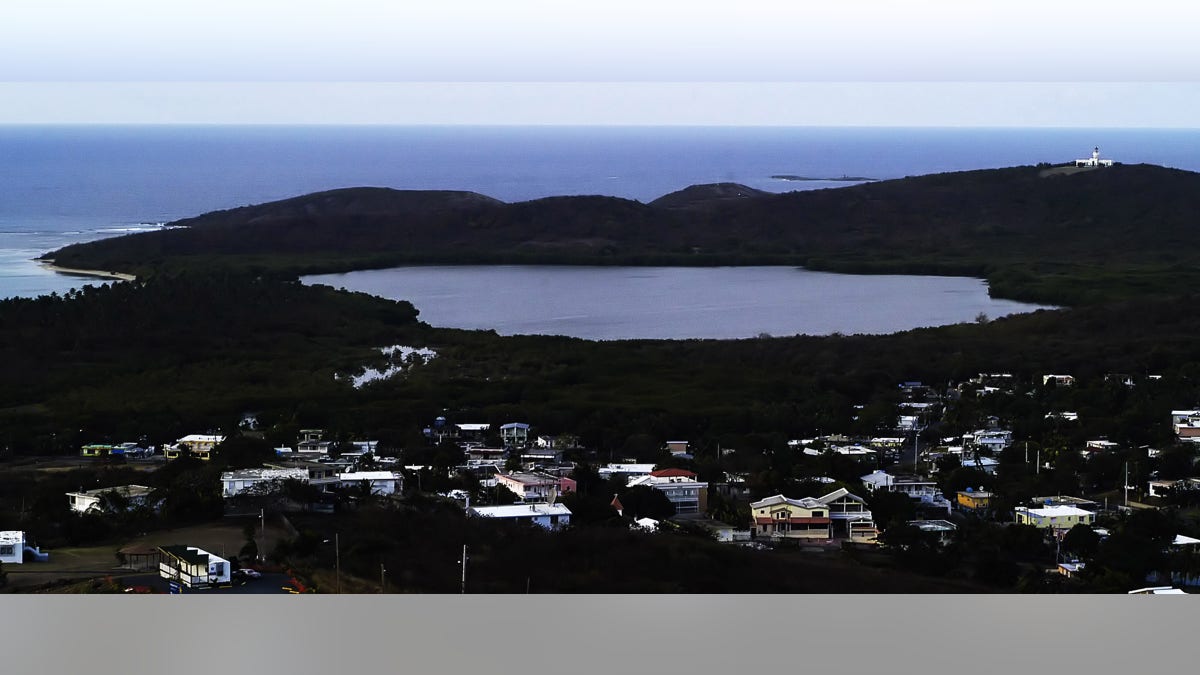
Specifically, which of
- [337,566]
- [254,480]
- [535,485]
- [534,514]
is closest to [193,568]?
[337,566]

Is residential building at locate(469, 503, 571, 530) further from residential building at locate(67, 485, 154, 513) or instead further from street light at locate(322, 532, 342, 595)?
residential building at locate(67, 485, 154, 513)

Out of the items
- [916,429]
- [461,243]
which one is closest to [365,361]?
[916,429]

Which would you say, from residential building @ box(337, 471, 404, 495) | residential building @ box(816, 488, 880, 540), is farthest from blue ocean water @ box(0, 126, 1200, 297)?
residential building @ box(816, 488, 880, 540)

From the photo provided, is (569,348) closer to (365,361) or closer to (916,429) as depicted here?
(365,361)

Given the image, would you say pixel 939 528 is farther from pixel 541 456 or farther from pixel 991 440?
pixel 991 440

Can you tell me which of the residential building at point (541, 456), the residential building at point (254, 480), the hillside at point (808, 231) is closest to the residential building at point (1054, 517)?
the residential building at point (541, 456)

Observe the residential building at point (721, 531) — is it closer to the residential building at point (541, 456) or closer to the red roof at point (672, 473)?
the red roof at point (672, 473)
